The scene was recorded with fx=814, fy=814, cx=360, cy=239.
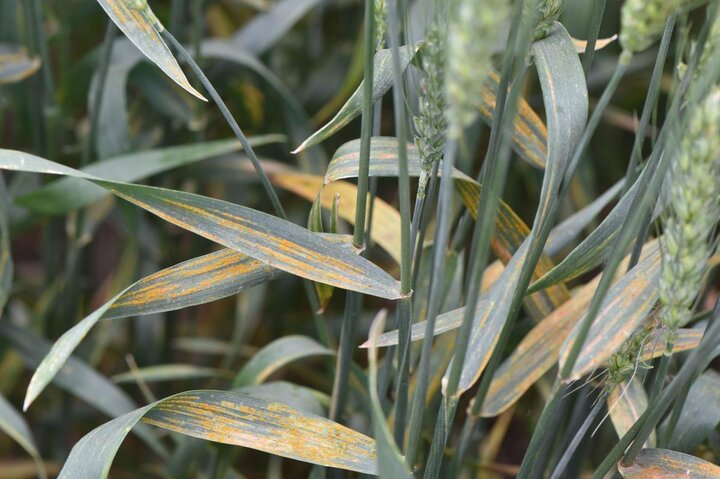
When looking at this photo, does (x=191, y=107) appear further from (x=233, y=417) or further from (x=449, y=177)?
(x=449, y=177)

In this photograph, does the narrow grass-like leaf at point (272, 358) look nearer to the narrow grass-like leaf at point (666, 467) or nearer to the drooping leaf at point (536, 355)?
the drooping leaf at point (536, 355)

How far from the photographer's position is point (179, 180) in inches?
36.1

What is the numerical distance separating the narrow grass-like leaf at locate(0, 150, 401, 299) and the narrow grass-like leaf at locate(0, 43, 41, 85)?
36 centimetres

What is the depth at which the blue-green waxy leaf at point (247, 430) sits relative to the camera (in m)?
0.46

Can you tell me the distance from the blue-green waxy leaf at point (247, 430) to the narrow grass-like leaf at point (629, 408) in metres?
0.18

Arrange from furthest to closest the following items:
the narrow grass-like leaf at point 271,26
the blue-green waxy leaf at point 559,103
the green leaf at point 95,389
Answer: the narrow grass-like leaf at point 271,26 → the green leaf at point 95,389 → the blue-green waxy leaf at point 559,103

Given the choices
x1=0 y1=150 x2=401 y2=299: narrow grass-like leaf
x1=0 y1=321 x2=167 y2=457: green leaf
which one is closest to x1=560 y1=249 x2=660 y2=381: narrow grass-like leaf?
x1=0 y1=150 x2=401 y2=299: narrow grass-like leaf

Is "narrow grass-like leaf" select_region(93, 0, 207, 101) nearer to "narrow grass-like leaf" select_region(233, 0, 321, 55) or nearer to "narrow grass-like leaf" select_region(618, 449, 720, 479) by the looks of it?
"narrow grass-like leaf" select_region(618, 449, 720, 479)

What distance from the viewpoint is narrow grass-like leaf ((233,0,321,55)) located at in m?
0.93

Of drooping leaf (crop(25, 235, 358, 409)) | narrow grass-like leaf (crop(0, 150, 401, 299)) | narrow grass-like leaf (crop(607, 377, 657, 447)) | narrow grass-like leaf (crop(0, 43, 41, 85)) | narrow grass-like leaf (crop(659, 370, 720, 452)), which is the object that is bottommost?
narrow grass-like leaf (crop(659, 370, 720, 452))

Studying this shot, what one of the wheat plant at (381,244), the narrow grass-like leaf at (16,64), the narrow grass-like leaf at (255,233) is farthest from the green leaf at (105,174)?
the narrow grass-like leaf at (255,233)

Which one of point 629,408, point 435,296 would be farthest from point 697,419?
point 435,296

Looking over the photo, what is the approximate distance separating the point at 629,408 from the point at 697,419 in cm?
7

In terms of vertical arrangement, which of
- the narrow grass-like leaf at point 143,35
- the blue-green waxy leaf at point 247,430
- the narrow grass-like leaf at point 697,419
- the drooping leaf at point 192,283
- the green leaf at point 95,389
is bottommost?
the green leaf at point 95,389
